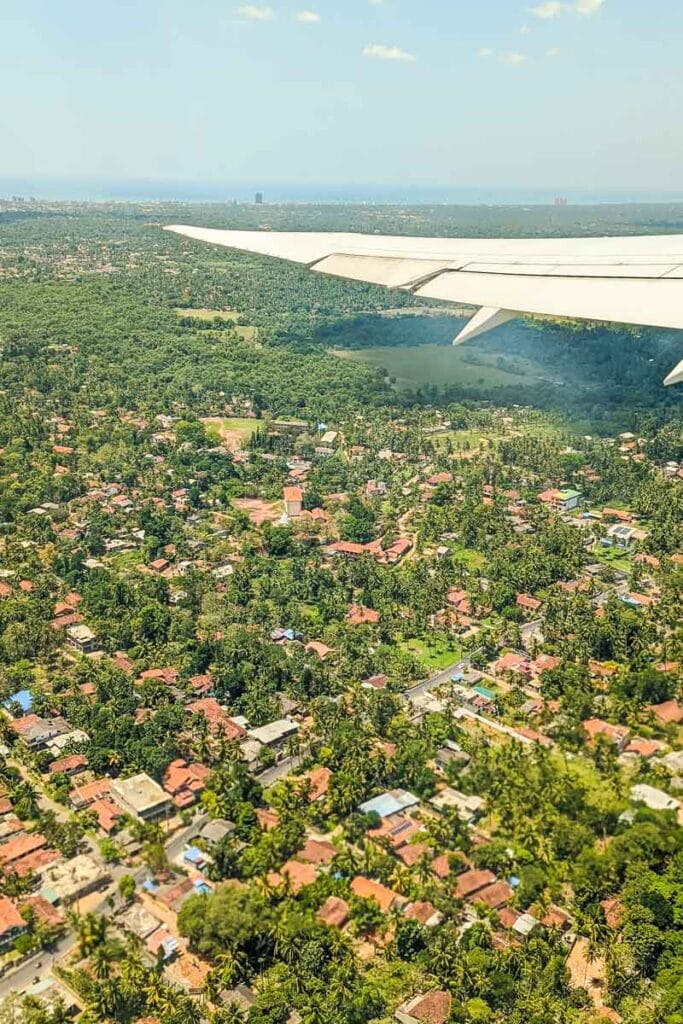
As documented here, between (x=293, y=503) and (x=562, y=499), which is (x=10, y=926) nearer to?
(x=293, y=503)

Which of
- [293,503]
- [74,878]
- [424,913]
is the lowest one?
[74,878]

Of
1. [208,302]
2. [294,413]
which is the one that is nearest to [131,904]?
[294,413]

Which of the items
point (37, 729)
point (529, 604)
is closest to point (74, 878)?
point (37, 729)

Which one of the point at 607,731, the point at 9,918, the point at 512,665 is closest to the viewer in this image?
the point at 9,918

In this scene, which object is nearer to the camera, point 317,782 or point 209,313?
point 317,782

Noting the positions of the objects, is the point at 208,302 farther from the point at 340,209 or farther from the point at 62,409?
the point at 340,209

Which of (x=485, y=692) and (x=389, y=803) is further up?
(x=485, y=692)

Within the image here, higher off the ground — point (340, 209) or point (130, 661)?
point (340, 209)

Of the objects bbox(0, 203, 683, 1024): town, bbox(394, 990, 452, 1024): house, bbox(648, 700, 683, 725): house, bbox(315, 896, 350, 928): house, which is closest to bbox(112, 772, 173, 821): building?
bbox(0, 203, 683, 1024): town
